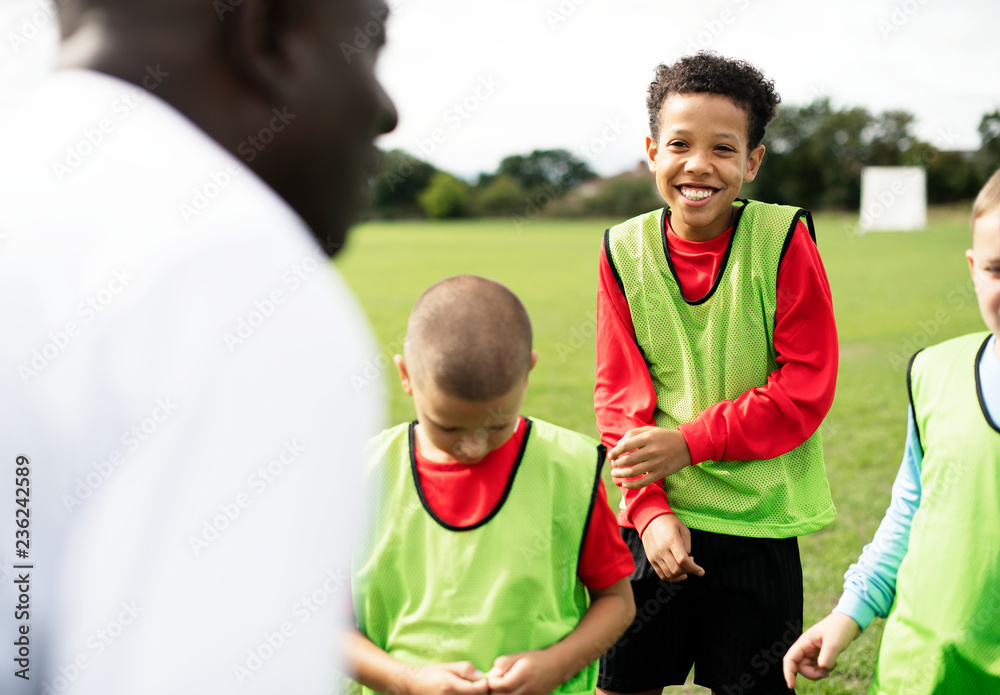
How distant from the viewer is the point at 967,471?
1.75 metres

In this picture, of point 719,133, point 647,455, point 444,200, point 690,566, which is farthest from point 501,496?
point 444,200

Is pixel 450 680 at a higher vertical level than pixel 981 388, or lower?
lower

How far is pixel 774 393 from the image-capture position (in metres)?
2.15

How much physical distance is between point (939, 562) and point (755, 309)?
0.76 meters

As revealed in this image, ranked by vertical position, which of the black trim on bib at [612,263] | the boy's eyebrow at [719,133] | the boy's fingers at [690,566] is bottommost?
the boy's fingers at [690,566]

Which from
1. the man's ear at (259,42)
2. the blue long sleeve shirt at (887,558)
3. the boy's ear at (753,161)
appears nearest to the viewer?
the man's ear at (259,42)

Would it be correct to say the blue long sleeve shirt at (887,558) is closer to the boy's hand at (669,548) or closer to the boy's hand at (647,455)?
the boy's hand at (669,548)

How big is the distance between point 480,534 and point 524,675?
29 cm

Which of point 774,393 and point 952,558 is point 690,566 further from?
point 952,558

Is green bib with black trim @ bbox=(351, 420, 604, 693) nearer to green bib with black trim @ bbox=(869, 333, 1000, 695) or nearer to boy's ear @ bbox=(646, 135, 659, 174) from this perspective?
green bib with black trim @ bbox=(869, 333, 1000, 695)

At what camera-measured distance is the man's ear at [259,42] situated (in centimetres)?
80

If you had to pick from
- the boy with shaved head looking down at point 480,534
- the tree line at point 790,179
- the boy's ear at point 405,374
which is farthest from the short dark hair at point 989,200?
the tree line at point 790,179

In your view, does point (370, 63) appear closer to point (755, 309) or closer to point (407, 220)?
point (755, 309)

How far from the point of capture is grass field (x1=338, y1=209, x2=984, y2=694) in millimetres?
4504
